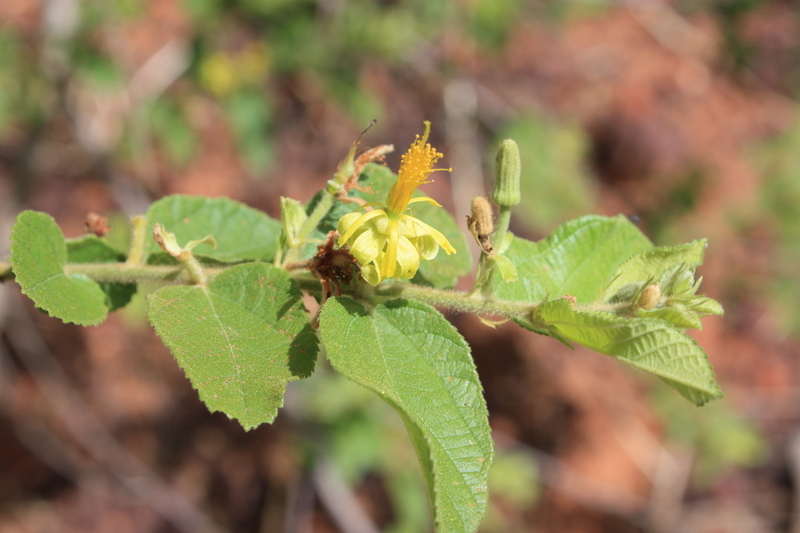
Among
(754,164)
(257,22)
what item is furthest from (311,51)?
(754,164)

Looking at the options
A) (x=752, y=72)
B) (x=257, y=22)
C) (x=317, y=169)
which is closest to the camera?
(x=257, y=22)

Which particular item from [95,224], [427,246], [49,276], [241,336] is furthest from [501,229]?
[95,224]

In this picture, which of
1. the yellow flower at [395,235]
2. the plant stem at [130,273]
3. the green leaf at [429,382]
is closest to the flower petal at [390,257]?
the yellow flower at [395,235]

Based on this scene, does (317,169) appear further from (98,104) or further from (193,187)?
(98,104)

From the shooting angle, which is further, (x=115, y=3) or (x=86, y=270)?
(x=115, y=3)

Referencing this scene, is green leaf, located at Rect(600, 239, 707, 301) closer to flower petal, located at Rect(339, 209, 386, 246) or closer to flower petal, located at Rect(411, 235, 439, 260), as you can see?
flower petal, located at Rect(411, 235, 439, 260)
